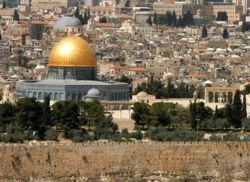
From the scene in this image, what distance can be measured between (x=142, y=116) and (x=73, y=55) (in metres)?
12.7

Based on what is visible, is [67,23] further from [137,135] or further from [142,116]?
[137,135]

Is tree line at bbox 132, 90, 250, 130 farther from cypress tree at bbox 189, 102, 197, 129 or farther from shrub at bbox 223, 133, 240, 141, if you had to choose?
shrub at bbox 223, 133, 240, 141

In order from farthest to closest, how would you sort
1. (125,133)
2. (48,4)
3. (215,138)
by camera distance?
(48,4) < (125,133) < (215,138)

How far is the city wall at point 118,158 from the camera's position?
149 feet

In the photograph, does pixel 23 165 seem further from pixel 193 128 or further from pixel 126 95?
pixel 126 95

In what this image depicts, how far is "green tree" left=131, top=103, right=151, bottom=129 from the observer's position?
55.3 metres

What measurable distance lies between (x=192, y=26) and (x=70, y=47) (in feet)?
338

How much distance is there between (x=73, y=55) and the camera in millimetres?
68000

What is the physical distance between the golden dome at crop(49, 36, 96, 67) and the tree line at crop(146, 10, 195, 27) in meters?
96.4

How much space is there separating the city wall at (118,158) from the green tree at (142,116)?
7773 mm

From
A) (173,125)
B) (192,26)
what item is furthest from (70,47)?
(192,26)

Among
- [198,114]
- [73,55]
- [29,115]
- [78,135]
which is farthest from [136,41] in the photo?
[78,135]

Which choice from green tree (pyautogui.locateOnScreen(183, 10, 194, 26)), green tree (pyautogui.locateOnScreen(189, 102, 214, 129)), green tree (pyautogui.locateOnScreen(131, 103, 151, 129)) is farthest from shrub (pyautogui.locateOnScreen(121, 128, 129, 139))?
green tree (pyautogui.locateOnScreen(183, 10, 194, 26))

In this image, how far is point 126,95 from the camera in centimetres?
6812
